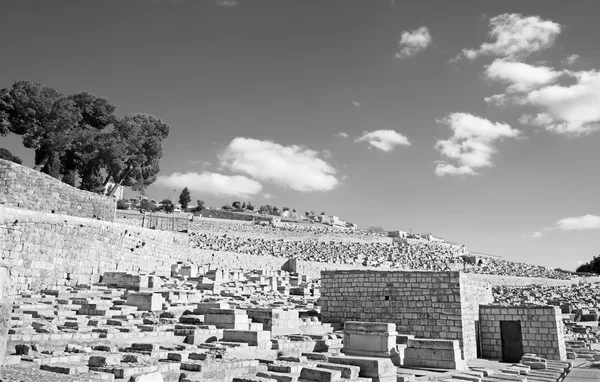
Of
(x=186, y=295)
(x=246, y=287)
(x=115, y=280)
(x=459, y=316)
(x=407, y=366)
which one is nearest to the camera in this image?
(x=407, y=366)

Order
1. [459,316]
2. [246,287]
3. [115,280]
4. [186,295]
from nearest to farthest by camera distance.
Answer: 1. [459,316]
2. [186,295]
3. [115,280]
4. [246,287]

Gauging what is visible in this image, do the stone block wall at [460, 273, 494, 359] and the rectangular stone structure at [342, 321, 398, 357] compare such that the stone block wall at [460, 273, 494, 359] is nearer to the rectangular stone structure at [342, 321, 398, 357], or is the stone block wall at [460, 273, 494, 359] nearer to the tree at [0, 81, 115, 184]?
the rectangular stone structure at [342, 321, 398, 357]

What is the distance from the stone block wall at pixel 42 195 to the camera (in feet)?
55.6

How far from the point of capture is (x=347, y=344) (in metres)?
10.1

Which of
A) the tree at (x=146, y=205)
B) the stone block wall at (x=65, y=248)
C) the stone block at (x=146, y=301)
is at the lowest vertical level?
the stone block at (x=146, y=301)

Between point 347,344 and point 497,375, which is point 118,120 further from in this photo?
point 497,375

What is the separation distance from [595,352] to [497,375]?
754 centimetres

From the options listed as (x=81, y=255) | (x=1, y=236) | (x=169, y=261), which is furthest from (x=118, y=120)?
(x=1, y=236)

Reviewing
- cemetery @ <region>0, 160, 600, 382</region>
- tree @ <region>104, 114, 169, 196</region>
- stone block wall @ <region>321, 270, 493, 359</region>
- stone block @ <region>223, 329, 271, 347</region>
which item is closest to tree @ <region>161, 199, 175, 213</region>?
tree @ <region>104, 114, 169, 196</region>

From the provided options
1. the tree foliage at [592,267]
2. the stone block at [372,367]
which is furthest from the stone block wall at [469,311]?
the tree foliage at [592,267]

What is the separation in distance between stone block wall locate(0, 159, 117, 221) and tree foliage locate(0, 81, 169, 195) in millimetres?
5699

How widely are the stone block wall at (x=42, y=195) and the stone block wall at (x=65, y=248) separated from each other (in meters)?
2.48

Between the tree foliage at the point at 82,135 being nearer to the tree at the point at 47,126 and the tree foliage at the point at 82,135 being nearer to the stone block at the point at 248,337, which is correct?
the tree at the point at 47,126

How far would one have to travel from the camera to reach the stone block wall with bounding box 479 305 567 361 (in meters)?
12.6
